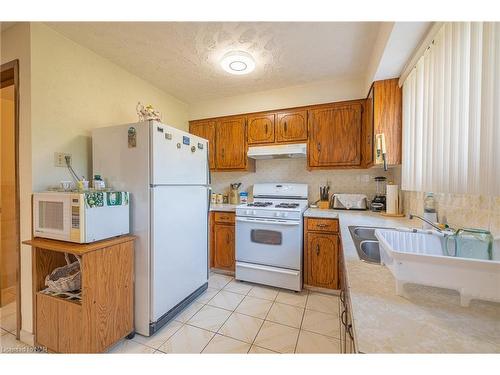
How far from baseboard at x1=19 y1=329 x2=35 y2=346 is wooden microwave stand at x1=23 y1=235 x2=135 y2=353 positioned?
16 cm

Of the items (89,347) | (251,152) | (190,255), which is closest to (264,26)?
(251,152)

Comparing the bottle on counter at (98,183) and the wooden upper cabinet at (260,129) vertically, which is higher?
the wooden upper cabinet at (260,129)

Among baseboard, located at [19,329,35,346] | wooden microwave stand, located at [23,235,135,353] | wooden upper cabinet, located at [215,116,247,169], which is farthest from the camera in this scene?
wooden upper cabinet, located at [215,116,247,169]

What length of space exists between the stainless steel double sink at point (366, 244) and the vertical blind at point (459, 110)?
503 millimetres

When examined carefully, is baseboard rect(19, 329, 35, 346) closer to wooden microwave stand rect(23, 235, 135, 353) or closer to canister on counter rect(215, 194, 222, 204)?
wooden microwave stand rect(23, 235, 135, 353)

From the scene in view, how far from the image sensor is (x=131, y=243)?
1579 mm

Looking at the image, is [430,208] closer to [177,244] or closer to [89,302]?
[177,244]

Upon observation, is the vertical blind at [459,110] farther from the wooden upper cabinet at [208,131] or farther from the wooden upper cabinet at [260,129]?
the wooden upper cabinet at [208,131]

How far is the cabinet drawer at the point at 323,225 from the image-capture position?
7.13 feet

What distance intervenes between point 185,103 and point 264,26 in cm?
193

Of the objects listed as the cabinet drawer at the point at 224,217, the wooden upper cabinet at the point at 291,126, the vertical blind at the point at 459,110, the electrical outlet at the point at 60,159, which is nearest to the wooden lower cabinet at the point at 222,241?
the cabinet drawer at the point at 224,217

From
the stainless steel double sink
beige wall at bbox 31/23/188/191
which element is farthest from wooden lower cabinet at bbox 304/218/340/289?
beige wall at bbox 31/23/188/191

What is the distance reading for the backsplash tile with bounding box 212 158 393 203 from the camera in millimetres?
2594
